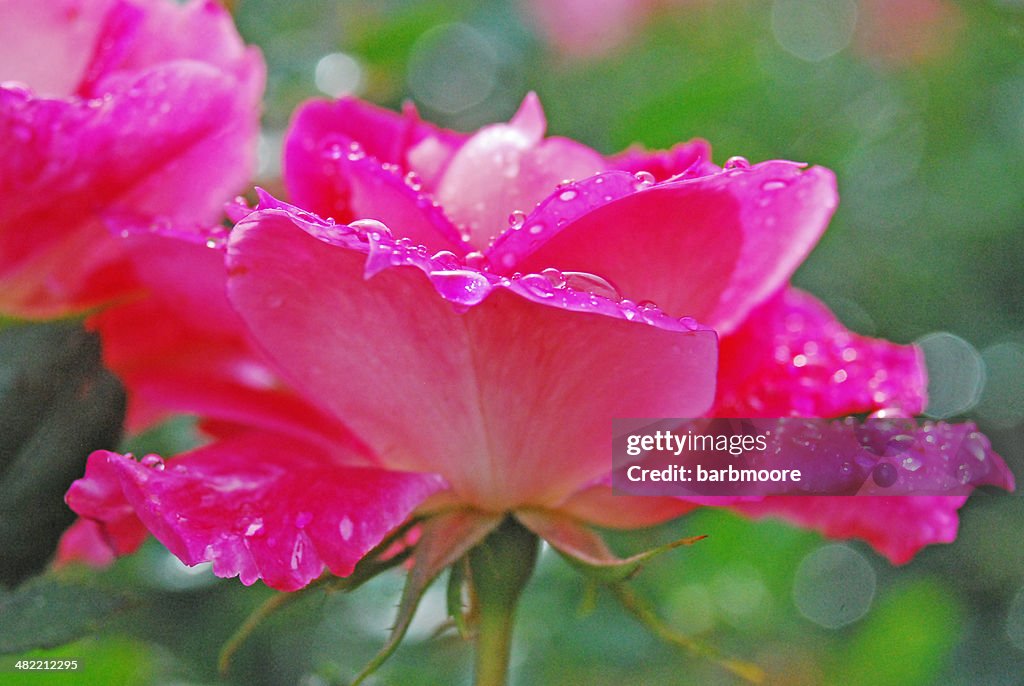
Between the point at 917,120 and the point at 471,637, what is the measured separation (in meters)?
0.78

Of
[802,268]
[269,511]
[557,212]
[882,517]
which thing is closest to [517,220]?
[557,212]

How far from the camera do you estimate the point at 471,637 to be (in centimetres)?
44

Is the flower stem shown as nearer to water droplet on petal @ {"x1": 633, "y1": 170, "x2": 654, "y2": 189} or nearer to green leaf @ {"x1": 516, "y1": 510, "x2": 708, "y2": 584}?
green leaf @ {"x1": 516, "y1": 510, "x2": 708, "y2": 584}

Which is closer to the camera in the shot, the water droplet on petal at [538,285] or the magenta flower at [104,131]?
the water droplet on petal at [538,285]

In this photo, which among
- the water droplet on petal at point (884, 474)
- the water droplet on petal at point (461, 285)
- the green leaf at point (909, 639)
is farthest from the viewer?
the green leaf at point (909, 639)

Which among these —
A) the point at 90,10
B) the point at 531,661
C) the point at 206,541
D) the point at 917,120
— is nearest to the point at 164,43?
the point at 90,10

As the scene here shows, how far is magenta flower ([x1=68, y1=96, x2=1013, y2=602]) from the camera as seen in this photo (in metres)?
0.36

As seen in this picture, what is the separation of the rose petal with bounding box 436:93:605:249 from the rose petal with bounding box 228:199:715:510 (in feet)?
0.20

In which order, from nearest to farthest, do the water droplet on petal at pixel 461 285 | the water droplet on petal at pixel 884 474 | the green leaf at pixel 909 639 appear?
the water droplet on petal at pixel 461 285
the water droplet on petal at pixel 884 474
the green leaf at pixel 909 639

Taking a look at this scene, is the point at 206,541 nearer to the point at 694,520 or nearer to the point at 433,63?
the point at 694,520

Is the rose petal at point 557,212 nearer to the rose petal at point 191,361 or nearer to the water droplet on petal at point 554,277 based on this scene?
the water droplet on petal at point 554,277

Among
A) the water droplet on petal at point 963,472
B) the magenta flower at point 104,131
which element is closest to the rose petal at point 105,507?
the magenta flower at point 104,131

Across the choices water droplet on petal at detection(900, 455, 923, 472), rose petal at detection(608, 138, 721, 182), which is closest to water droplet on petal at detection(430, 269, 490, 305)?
rose petal at detection(608, 138, 721, 182)

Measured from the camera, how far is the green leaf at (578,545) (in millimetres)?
414
